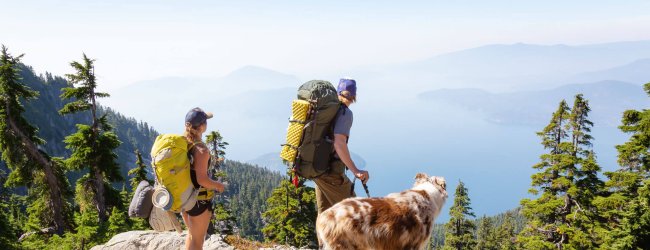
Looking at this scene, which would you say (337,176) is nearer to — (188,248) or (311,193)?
(188,248)

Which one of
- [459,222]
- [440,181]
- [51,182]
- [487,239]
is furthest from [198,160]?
[487,239]

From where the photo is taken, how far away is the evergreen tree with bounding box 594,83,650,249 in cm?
1336

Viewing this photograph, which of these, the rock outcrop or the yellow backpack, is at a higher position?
the yellow backpack

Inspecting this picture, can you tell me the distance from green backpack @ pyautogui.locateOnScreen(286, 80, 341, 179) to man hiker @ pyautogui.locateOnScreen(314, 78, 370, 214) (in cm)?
15

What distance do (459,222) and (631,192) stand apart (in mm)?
19191

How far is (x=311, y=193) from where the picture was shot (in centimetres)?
2603

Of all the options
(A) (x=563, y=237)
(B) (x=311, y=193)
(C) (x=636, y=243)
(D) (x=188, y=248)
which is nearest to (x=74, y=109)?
(B) (x=311, y=193)

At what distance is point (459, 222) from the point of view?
3625 centimetres

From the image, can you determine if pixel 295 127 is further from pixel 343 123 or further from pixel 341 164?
pixel 341 164

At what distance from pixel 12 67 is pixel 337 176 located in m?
23.4

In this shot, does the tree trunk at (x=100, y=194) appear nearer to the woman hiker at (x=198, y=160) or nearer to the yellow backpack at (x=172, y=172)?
the woman hiker at (x=198, y=160)

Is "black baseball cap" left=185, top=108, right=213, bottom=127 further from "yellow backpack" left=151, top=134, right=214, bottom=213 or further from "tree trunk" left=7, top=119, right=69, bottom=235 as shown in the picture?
"tree trunk" left=7, top=119, right=69, bottom=235

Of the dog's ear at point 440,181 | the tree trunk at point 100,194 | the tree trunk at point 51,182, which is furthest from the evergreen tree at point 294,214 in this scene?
the dog's ear at point 440,181

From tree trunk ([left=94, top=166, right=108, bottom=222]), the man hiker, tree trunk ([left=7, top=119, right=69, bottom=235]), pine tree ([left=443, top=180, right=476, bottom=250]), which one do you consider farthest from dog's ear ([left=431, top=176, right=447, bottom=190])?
pine tree ([left=443, top=180, right=476, bottom=250])
